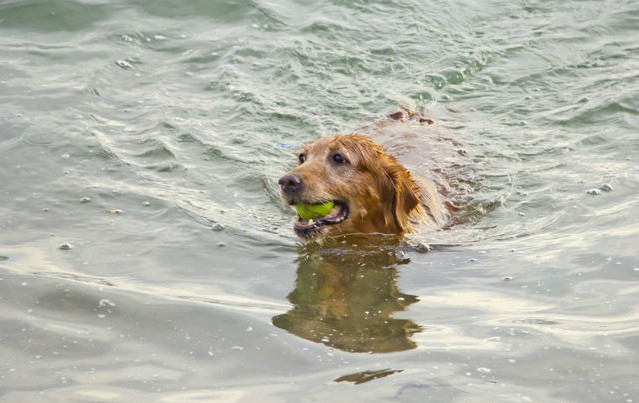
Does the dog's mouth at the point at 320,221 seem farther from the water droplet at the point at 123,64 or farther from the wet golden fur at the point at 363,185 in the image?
the water droplet at the point at 123,64

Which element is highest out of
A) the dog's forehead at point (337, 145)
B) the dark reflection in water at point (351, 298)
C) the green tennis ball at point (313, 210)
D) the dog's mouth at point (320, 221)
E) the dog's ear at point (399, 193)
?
the dog's forehead at point (337, 145)

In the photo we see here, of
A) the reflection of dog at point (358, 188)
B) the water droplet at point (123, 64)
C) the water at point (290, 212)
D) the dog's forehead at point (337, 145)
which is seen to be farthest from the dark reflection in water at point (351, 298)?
the water droplet at point (123, 64)

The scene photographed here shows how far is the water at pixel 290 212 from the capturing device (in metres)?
5.53

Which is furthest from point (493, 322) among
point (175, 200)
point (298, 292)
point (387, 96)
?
point (387, 96)

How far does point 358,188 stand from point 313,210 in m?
0.43

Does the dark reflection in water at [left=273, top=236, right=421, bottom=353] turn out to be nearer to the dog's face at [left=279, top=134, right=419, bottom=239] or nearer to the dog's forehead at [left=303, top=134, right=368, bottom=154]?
the dog's face at [left=279, top=134, right=419, bottom=239]

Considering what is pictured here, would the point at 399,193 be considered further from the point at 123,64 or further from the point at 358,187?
the point at 123,64

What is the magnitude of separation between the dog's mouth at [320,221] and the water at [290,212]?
204 mm

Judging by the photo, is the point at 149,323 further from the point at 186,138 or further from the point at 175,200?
the point at 186,138

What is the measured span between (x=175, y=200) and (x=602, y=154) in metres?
4.04

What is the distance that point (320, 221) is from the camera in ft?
25.4

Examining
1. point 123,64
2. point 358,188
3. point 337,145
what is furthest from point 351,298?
point 123,64

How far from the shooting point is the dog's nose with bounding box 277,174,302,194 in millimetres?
7395

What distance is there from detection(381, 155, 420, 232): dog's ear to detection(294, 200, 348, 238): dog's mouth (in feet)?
1.18
